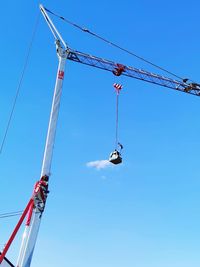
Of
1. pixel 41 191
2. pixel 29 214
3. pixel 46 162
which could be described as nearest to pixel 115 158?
pixel 46 162

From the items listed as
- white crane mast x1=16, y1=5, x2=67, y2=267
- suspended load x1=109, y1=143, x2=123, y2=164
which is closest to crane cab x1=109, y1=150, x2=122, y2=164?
suspended load x1=109, y1=143, x2=123, y2=164

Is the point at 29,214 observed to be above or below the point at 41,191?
below

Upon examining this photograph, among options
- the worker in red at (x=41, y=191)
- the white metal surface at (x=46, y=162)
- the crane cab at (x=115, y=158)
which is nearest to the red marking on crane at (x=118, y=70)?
the white metal surface at (x=46, y=162)

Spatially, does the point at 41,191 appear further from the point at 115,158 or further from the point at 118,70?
the point at 118,70

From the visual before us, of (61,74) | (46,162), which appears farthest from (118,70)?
(46,162)

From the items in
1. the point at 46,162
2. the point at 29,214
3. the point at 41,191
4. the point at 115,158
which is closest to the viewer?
the point at 29,214

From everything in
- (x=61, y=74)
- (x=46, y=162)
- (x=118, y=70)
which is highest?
(x=118, y=70)

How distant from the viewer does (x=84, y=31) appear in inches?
2228

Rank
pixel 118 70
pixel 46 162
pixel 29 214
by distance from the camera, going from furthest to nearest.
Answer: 1. pixel 118 70
2. pixel 46 162
3. pixel 29 214

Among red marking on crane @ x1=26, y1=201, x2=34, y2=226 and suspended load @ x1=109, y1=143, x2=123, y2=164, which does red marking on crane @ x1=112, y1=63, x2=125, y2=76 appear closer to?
suspended load @ x1=109, y1=143, x2=123, y2=164

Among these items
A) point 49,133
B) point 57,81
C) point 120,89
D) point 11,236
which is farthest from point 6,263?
point 120,89

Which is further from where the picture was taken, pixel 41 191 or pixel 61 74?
pixel 61 74

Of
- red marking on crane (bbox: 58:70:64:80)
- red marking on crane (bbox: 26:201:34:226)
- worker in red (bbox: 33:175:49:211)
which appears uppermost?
red marking on crane (bbox: 58:70:64:80)

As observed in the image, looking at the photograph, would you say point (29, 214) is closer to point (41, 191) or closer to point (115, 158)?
point (41, 191)
